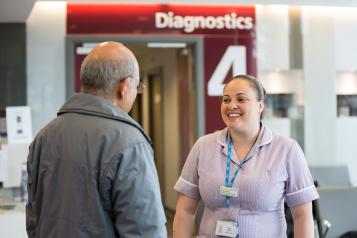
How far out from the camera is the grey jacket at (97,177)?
5.25ft

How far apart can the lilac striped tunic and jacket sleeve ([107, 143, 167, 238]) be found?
0.70 metres

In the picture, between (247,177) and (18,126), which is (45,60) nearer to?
(18,126)

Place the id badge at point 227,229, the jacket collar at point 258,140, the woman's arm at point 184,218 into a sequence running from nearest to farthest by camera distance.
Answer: the id badge at point 227,229, the jacket collar at point 258,140, the woman's arm at point 184,218

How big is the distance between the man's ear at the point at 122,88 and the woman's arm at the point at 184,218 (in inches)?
36.0

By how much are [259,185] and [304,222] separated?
28 cm

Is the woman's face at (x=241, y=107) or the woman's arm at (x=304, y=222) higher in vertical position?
the woman's face at (x=241, y=107)

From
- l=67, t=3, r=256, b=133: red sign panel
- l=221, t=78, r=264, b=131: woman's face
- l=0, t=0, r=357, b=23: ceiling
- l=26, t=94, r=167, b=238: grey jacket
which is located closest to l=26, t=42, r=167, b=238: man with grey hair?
l=26, t=94, r=167, b=238: grey jacket

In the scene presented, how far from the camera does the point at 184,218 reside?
2.50 metres

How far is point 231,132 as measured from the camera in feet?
8.04

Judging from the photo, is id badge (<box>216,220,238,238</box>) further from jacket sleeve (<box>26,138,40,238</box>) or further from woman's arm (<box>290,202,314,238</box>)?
jacket sleeve (<box>26,138,40,238</box>)

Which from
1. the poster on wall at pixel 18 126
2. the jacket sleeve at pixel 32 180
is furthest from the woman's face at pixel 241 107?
the poster on wall at pixel 18 126

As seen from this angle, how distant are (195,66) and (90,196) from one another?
16.4ft

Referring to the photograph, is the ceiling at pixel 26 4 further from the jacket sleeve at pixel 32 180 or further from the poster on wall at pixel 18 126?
the jacket sleeve at pixel 32 180

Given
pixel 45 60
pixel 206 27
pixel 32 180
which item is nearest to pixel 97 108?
pixel 32 180
